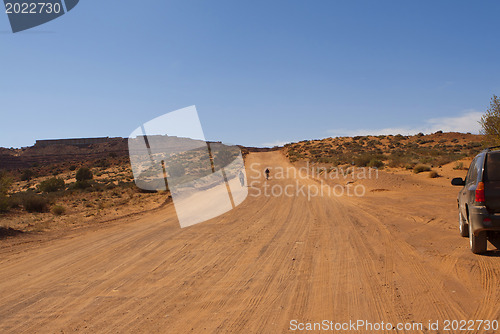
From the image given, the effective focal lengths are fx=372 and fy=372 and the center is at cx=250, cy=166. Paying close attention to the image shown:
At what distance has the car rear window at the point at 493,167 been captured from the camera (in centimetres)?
724

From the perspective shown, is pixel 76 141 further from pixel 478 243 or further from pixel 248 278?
pixel 478 243

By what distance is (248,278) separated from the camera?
7.41 meters

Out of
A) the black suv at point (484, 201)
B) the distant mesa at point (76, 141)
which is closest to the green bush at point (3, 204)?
the black suv at point (484, 201)

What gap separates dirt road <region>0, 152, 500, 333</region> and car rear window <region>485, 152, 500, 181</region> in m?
1.67

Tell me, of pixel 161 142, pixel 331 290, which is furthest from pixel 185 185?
pixel 161 142

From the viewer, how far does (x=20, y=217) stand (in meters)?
18.9

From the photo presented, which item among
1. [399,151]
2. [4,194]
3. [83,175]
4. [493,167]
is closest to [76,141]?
[83,175]

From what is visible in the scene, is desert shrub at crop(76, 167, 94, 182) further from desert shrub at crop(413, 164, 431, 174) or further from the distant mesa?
the distant mesa

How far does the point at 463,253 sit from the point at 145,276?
6922 millimetres

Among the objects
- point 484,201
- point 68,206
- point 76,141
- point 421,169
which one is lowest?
point 421,169

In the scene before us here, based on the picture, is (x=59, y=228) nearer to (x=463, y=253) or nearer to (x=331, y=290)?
(x=331, y=290)

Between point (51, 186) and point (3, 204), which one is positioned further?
point (51, 186)

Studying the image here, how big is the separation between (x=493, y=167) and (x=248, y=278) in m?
5.31

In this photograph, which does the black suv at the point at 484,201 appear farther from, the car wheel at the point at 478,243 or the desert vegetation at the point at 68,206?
the desert vegetation at the point at 68,206
